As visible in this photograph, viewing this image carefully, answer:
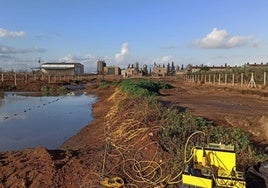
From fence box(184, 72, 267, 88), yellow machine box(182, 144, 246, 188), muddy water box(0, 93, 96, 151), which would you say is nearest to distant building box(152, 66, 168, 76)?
fence box(184, 72, 267, 88)

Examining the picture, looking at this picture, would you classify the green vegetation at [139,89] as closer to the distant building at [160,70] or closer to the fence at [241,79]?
the fence at [241,79]

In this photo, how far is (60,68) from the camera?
316 ft

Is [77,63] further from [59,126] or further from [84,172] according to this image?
[84,172]

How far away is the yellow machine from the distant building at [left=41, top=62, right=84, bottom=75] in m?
88.9

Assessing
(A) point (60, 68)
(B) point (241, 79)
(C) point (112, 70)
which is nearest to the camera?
(B) point (241, 79)

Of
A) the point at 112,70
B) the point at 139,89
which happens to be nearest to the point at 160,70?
the point at 112,70

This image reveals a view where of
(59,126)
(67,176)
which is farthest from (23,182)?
(59,126)

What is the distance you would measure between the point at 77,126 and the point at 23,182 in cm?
858

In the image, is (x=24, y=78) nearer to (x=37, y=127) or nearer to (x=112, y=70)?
(x=112, y=70)

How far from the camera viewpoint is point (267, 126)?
997cm

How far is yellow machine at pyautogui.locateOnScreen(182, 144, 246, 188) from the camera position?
12.8 ft

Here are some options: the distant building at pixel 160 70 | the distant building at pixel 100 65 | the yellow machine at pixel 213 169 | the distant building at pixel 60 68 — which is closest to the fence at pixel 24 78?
the distant building at pixel 60 68

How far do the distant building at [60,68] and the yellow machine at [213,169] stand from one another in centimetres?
8892

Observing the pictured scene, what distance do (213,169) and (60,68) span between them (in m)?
95.0
